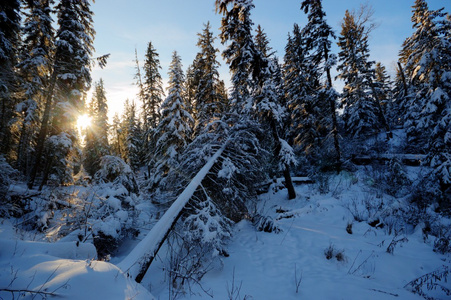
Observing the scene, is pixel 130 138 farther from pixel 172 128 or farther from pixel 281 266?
pixel 281 266

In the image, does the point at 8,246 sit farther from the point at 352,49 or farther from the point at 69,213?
the point at 352,49

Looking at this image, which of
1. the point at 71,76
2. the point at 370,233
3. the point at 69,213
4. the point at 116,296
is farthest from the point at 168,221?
the point at 71,76

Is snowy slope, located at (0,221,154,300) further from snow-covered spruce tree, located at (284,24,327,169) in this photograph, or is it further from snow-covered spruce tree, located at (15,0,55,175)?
snow-covered spruce tree, located at (284,24,327,169)

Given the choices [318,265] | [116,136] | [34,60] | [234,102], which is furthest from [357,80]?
[116,136]

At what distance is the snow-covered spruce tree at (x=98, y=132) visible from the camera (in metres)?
26.3

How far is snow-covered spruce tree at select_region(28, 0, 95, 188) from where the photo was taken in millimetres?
13188

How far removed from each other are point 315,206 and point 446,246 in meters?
4.58

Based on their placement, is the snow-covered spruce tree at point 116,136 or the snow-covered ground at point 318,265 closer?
the snow-covered ground at point 318,265

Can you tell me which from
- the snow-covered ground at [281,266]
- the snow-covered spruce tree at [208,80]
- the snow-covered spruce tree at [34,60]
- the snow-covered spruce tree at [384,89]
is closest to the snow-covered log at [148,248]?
the snow-covered ground at [281,266]

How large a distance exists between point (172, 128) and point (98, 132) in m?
22.2

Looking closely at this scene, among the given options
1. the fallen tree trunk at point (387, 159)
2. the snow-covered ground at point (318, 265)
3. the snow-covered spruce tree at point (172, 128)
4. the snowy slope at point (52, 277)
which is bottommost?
the snow-covered ground at point (318, 265)

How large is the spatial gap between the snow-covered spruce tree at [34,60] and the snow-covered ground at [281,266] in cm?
1298

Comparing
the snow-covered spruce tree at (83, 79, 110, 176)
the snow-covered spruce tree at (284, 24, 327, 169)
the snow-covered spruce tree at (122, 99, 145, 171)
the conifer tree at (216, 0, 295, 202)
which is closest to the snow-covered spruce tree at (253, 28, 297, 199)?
the conifer tree at (216, 0, 295, 202)

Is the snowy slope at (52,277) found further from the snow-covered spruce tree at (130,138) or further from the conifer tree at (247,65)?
the snow-covered spruce tree at (130,138)
